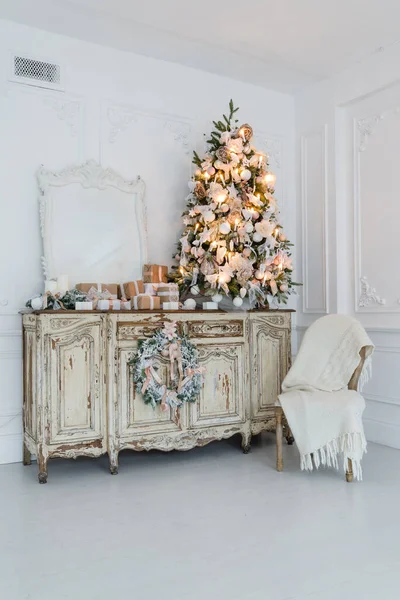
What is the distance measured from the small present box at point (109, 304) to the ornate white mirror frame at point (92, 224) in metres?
0.44

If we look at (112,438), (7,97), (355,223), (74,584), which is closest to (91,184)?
(7,97)

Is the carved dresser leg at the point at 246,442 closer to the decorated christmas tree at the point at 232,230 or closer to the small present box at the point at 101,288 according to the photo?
the decorated christmas tree at the point at 232,230

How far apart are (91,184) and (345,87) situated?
2420 millimetres

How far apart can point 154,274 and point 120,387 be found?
993 mm

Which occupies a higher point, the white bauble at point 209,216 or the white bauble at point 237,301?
the white bauble at point 209,216

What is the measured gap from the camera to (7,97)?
4008mm

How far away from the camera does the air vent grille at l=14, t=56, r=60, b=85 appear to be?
13.3ft

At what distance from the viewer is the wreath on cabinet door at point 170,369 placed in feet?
12.0

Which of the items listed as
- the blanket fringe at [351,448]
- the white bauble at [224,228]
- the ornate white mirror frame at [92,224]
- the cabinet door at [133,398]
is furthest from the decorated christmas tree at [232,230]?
the blanket fringe at [351,448]

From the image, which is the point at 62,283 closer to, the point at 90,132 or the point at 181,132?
the point at 90,132

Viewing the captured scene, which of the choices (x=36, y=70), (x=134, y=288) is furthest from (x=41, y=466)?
(x=36, y=70)

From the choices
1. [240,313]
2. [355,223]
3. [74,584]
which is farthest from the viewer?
[355,223]

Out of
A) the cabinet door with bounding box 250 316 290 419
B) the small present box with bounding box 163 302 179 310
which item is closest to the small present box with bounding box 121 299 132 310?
the small present box with bounding box 163 302 179 310

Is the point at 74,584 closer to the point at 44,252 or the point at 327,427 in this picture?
the point at 327,427
